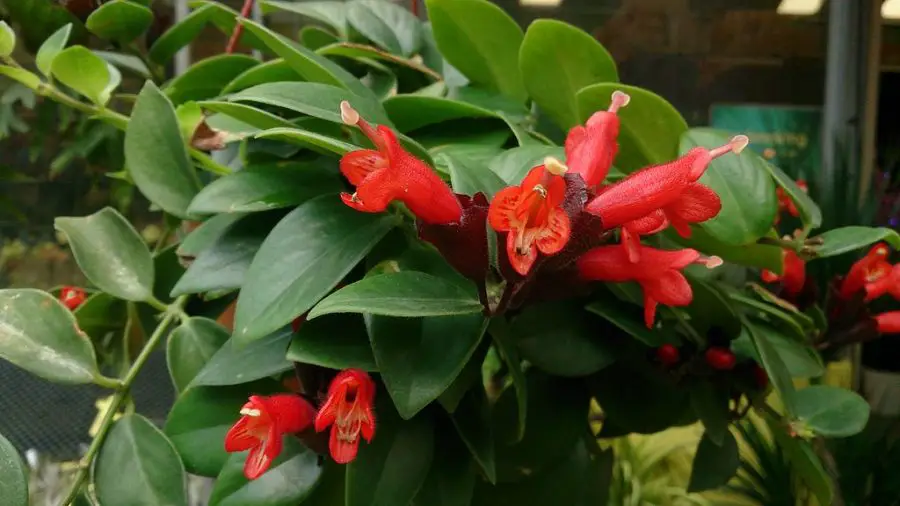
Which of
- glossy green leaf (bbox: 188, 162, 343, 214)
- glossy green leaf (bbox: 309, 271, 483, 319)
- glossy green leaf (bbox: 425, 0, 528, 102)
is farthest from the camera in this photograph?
glossy green leaf (bbox: 425, 0, 528, 102)

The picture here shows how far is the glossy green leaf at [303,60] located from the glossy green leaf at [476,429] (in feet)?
0.58

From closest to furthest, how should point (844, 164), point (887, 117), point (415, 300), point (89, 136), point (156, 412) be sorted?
point (415, 300), point (156, 412), point (89, 136), point (844, 164), point (887, 117)

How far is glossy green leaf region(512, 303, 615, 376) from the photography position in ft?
1.28

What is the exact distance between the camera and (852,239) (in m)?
0.40

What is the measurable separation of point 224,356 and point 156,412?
216 mm

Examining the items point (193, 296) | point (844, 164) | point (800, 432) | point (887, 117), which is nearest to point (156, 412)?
point (193, 296)

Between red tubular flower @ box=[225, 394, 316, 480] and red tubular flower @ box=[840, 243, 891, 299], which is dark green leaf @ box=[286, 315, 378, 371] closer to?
red tubular flower @ box=[225, 394, 316, 480]

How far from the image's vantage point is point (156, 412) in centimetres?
53

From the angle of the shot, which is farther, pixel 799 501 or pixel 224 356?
pixel 799 501

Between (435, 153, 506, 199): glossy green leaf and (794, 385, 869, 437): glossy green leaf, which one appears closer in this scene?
(435, 153, 506, 199): glossy green leaf

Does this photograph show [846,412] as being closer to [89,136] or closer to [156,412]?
[156,412]

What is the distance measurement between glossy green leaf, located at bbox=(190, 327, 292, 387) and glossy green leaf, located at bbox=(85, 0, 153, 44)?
0.32m

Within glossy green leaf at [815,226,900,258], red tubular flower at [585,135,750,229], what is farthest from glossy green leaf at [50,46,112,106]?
glossy green leaf at [815,226,900,258]

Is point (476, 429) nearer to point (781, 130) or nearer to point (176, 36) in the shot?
point (176, 36)
